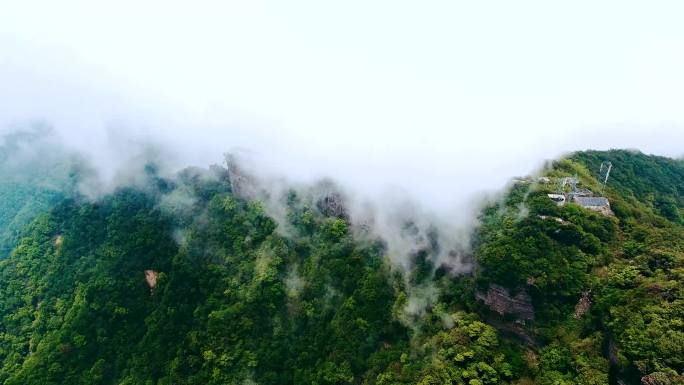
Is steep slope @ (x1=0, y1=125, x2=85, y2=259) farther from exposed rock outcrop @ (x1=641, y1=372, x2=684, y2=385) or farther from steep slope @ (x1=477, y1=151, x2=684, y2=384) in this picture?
exposed rock outcrop @ (x1=641, y1=372, x2=684, y2=385)

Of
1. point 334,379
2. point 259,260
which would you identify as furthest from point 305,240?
point 334,379

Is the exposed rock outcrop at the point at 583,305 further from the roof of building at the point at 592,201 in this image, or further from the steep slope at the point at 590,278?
the roof of building at the point at 592,201

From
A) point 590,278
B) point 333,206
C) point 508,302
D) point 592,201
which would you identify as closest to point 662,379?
point 590,278

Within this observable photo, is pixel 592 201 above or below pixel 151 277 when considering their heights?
above

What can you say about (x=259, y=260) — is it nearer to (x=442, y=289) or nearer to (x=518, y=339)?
(x=442, y=289)

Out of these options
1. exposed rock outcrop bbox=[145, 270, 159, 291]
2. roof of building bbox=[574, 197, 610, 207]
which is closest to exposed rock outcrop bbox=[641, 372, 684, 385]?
roof of building bbox=[574, 197, 610, 207]

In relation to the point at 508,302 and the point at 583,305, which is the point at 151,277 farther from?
the point at 583,305
